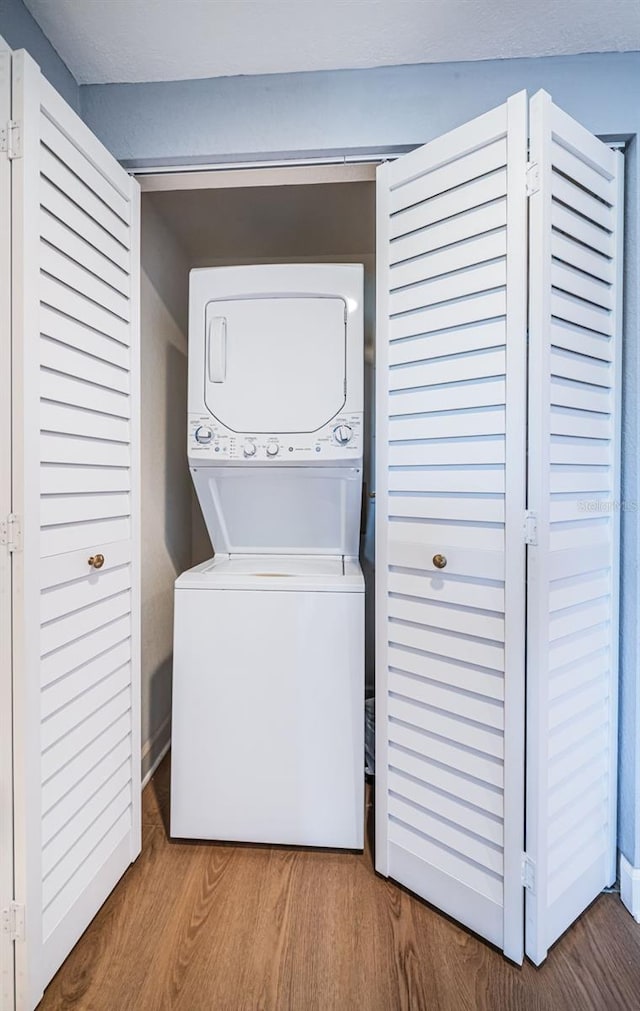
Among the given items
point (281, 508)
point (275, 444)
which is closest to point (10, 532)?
point (275, 444)

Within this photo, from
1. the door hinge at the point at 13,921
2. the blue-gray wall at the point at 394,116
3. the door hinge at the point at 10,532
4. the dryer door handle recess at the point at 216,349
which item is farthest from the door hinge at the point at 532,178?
the door hinge at the point at 13,921

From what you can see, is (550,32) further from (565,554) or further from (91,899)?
(91,899)

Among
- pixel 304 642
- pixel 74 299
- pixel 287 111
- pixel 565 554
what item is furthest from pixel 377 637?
pixel 287 111

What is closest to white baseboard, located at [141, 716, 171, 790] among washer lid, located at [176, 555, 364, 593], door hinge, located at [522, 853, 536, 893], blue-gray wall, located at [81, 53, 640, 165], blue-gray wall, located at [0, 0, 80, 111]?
washer lid, located at [176, 555, 364, 593]

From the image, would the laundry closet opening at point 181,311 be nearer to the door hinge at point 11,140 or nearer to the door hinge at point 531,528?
the door hinge at point 11,140

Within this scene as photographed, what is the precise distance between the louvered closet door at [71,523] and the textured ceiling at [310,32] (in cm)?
33

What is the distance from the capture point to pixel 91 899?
4.77 ft

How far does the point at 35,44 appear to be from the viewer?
4.65 ft

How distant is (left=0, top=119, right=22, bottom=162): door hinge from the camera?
1.13 metres

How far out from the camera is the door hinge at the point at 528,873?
1.32 meters

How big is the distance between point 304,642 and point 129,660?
0.58 meters

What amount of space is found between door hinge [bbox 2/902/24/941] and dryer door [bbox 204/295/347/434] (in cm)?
145

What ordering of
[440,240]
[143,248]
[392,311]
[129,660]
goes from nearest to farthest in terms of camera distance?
[440,240] < [392,311] < [129,660] < [143,248]

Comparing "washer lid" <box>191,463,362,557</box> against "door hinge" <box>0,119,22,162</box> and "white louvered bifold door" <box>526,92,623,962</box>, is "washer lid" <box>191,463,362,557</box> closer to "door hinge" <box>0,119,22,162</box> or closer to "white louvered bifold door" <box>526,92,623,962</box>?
"white louvered bifold door" <box>526,92,623,962</box>
